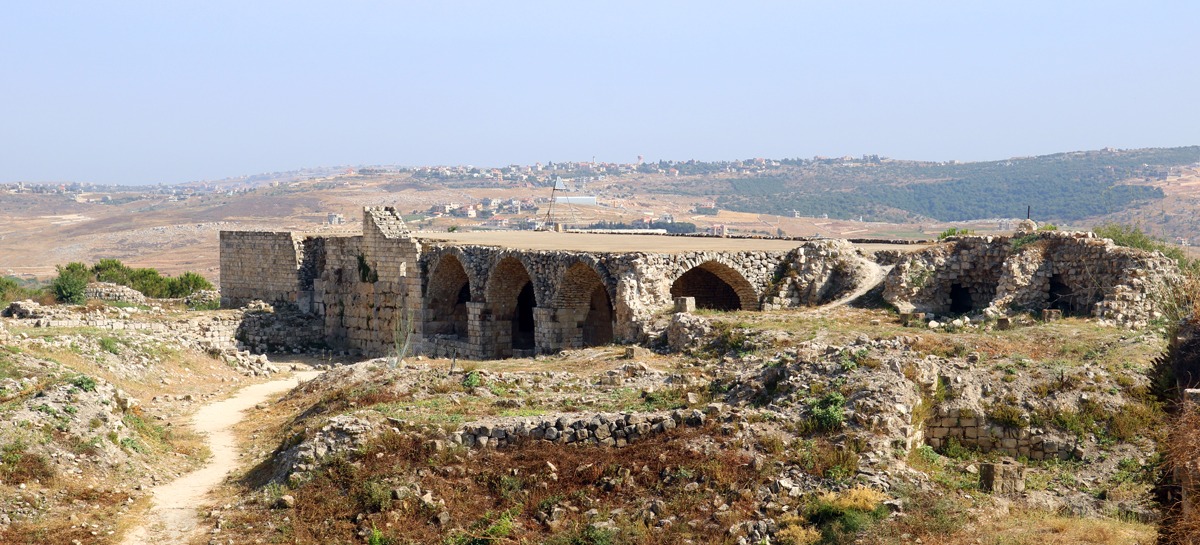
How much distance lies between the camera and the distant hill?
343 feet

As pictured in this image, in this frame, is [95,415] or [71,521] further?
[95,415]

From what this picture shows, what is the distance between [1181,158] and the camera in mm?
121062

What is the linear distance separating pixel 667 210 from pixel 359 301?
3924 inches

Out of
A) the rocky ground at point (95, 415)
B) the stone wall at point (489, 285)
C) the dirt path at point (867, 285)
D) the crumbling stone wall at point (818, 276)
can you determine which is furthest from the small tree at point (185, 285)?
the dirt path at point (867, 285)

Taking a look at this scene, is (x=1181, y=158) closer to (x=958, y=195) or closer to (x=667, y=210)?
(x=958, y=195)

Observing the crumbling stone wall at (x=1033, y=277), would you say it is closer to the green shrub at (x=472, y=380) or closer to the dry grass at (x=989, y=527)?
the green shrub at (x=472, y=380)

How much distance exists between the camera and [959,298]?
23094 mm

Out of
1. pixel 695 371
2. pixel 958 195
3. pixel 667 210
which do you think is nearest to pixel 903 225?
pixel 958 195

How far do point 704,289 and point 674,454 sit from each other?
14.1 metres

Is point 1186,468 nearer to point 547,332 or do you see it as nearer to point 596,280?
point 596,280

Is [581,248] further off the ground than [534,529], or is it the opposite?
[581,248]

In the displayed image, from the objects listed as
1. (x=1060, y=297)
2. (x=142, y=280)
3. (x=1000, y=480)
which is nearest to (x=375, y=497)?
(x=1000, y=480)

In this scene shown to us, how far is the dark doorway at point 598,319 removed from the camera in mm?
26328

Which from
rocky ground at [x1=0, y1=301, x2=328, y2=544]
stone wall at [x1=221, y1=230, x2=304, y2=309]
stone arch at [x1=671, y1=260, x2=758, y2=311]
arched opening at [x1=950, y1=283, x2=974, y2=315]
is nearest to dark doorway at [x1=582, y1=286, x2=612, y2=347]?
stone arch at [x1=671, y1=260, x2=758, y2=311]
